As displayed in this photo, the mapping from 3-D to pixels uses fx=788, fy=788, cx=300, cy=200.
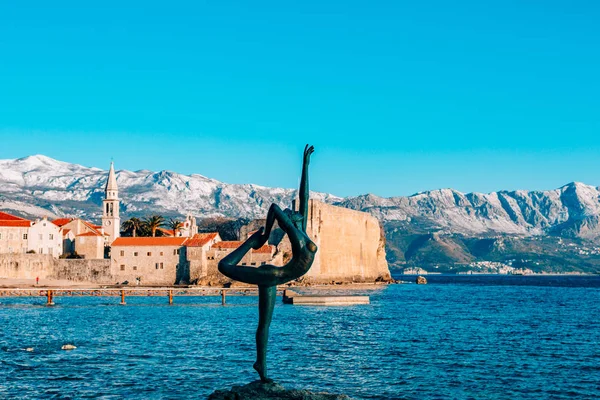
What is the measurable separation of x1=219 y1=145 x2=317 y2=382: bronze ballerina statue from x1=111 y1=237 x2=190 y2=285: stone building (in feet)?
255

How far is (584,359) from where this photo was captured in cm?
3534

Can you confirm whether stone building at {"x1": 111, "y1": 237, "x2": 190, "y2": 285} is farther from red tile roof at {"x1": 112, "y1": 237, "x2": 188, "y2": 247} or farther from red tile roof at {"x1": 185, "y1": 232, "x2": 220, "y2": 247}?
red tile roof at {"x1": 185, "y1": 232, "x2": 220, "y2": 247}

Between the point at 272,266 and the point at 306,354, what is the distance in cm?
1662

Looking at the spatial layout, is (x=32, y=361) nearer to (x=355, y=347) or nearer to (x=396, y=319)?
(x=355, y=347)

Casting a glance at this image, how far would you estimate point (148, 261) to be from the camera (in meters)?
96.2

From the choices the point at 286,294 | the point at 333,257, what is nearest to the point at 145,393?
the point at 286,294

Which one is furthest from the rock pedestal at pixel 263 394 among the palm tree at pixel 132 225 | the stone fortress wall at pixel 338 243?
the palm tree at pixel 132 225

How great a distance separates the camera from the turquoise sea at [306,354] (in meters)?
26.7

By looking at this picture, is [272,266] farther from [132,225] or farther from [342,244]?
[342,244]

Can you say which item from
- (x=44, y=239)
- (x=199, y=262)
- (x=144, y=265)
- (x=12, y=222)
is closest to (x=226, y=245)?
(x=199, y=262)

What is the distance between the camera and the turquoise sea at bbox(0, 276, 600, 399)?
26719 millimetres

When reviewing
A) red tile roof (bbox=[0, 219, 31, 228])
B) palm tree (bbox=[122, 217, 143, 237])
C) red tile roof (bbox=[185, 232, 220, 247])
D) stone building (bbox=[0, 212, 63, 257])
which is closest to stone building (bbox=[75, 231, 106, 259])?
stone building (bbox=[0, 212, 63, 257])

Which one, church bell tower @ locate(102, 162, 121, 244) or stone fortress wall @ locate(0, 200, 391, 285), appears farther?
church bell tower @ locate(102, 162, 121, 244)

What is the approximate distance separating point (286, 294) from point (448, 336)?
34907 millimetres
